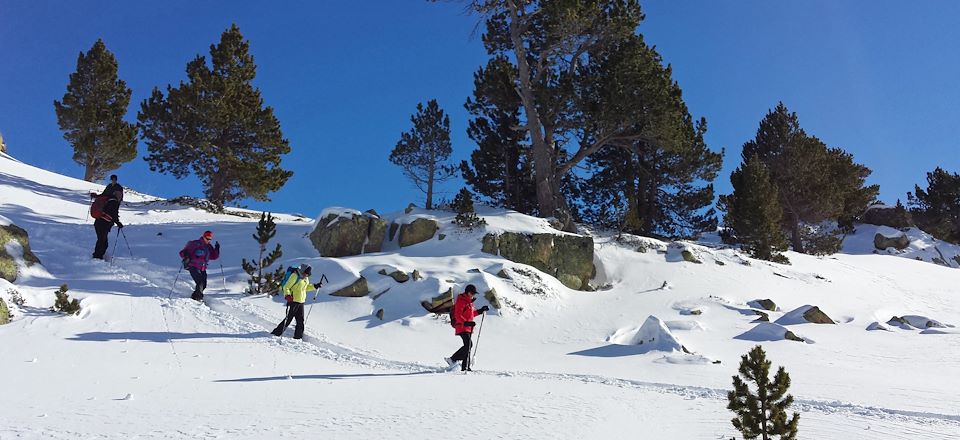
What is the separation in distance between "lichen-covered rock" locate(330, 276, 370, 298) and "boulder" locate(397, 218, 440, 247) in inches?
197

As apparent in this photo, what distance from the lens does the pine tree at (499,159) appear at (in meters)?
26.3

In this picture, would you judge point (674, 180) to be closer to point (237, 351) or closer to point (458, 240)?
point (458, 240)

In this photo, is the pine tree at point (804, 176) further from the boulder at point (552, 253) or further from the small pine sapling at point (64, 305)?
the small pine sapling at point (64, 305)

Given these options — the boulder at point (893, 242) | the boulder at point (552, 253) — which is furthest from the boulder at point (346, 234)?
the boulder at point (893, 242)

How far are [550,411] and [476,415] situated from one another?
82 cm

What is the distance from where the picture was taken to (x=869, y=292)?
1959 cm

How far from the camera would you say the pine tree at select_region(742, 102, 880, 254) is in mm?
31234

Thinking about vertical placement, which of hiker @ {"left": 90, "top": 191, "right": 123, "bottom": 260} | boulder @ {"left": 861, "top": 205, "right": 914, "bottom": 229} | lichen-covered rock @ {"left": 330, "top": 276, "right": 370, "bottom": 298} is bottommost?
lichen-covered rock @ {"left": 330, "top": 276, "right": 370, "bottom": 298}

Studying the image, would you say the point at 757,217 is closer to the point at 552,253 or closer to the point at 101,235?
the point at 552,253

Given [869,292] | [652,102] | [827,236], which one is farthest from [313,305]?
[827,236]

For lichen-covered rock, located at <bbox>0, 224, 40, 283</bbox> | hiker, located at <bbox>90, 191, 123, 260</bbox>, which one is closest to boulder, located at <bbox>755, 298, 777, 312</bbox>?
hiker, located at <bbox>90, 191, 123, 260</bbox>

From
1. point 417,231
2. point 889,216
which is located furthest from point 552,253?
point 889,216

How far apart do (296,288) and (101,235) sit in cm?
778

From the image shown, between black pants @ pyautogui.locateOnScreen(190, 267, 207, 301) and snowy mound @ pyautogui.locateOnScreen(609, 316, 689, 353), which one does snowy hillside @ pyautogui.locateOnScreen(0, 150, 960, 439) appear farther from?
black pants @ pyautogui.locateOnScreen(190, 267, 207, 301)
